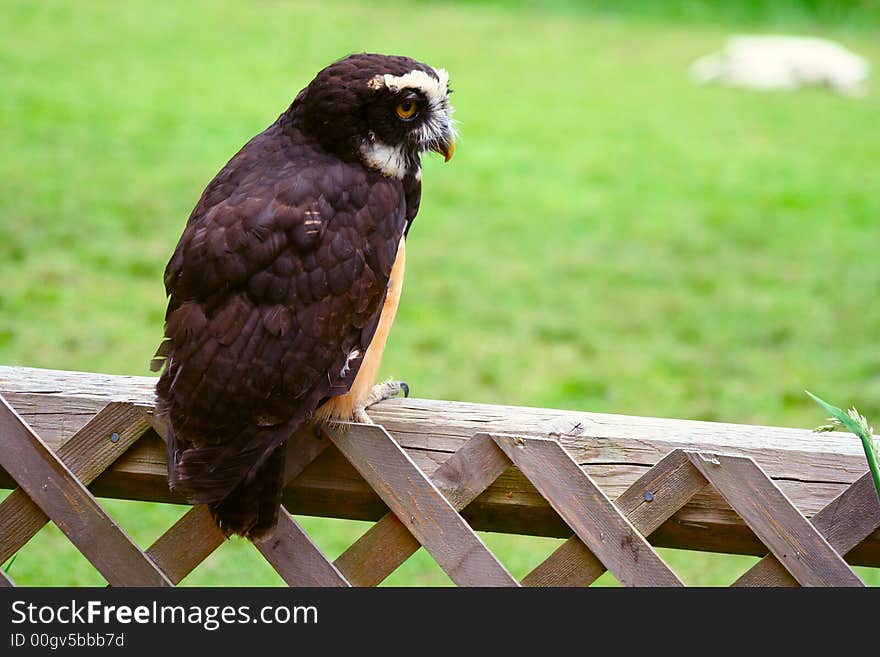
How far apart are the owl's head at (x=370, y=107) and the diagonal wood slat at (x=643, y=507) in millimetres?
776

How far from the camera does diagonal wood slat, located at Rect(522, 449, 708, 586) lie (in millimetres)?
1764

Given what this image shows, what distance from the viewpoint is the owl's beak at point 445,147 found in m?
2.31

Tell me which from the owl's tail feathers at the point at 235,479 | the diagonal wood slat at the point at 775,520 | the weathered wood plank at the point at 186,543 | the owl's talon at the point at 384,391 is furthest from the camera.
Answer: the owl's talon at the point at 384,391

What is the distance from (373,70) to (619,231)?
571 centimetres

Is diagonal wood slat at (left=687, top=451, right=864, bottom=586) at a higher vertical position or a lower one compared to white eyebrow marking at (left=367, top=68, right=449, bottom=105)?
lower

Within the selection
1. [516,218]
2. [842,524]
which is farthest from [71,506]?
[516,218]

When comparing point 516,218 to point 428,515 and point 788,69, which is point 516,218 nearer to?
point 788,69

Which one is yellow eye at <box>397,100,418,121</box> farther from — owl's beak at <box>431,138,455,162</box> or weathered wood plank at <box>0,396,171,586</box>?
weathered wood plank at <box>0,396,171,586</box>

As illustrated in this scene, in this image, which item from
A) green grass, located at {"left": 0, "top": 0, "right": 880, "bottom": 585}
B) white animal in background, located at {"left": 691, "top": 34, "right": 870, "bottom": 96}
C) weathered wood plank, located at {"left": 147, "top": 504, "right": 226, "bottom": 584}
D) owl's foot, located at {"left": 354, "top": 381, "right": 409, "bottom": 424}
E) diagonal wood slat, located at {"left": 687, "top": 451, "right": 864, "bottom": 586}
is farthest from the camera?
white animal in background, located at {"left": 691, "top": 34, "right": 870, "bottom": 96}

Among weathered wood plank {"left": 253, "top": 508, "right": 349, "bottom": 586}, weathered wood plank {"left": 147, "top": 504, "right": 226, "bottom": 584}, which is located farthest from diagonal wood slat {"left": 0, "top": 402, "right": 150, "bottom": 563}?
weathered wood plank {"left": 253, "top": 508, "right": 349, "bottom": 586}

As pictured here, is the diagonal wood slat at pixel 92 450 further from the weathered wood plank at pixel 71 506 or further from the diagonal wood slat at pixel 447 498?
the diagonal wood slat at pixel 447 498

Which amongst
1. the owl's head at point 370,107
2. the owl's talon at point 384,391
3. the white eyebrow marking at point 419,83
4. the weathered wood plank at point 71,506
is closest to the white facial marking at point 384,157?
the owl's head at point 370,107
